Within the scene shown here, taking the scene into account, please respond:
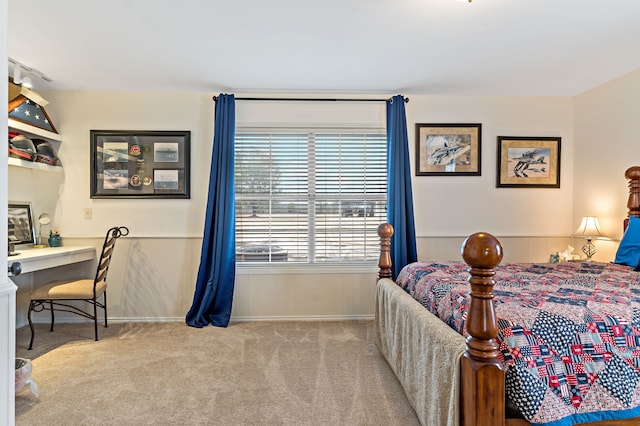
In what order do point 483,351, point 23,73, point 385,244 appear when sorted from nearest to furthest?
point 483,351 → point 385,244 → point 23,73

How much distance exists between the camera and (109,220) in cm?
360

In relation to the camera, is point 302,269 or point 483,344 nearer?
point 483,344

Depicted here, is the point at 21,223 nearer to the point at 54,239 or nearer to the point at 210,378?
the point at 54,239

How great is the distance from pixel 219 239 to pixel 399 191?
1829 mm

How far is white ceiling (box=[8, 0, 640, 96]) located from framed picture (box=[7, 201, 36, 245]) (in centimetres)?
120

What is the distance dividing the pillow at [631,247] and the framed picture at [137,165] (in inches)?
148

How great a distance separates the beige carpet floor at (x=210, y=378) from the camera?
1.96 m

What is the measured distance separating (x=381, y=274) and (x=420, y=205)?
121cm

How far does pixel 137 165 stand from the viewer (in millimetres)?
3588

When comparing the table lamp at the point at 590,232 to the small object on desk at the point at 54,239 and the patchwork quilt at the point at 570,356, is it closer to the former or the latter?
the patchwork quilt at the point at 570,356

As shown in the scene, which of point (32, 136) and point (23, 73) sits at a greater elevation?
point (23, 73)

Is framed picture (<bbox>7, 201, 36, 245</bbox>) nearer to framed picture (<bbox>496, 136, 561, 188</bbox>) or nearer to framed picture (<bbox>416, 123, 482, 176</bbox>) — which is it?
framed picture (<bbox>416, 123, 482, 176</bbox>)

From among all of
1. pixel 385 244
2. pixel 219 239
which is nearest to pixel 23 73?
pixel 219 239

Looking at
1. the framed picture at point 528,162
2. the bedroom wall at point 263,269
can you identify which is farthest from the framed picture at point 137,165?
the framed picture at point 528,162
